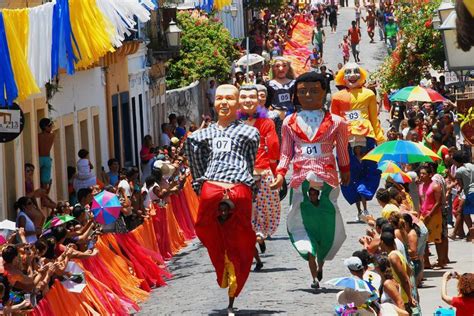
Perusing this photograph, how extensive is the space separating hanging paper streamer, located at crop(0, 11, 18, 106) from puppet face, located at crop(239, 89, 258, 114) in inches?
129

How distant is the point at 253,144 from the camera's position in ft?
57.1

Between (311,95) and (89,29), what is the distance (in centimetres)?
302

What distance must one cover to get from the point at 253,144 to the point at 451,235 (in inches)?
340

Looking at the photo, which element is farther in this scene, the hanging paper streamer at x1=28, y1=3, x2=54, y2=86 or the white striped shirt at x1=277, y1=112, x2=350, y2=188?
the hanging paper streamer at x1=28, y1=3, x2=54, y2=86

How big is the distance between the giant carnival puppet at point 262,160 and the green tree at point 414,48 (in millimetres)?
17332

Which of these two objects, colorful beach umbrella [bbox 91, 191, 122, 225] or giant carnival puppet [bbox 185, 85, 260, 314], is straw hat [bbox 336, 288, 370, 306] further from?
colorful beach umbrella [bbox 91, 191, 122, 225]

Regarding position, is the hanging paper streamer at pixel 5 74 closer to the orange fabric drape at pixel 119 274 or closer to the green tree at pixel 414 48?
the orange fabric drape at pixel 119 274

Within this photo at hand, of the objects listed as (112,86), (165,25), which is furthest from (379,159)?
(165,25)

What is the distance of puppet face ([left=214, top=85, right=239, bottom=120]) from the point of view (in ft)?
57.2

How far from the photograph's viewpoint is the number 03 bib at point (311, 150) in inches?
727

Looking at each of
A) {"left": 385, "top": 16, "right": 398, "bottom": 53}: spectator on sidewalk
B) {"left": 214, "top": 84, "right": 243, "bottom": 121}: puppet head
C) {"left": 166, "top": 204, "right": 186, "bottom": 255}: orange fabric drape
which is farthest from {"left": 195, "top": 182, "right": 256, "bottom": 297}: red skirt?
{"left": 385, "top": 16, "right": 398, "bottom": 53}: spectator on sidewalk

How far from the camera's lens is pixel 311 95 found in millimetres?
18422

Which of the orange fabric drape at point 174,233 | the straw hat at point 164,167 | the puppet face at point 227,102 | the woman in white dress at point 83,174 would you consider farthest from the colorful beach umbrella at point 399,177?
the woman in white dress at point 83,174

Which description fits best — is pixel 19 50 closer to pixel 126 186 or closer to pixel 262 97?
pixel 262 97
